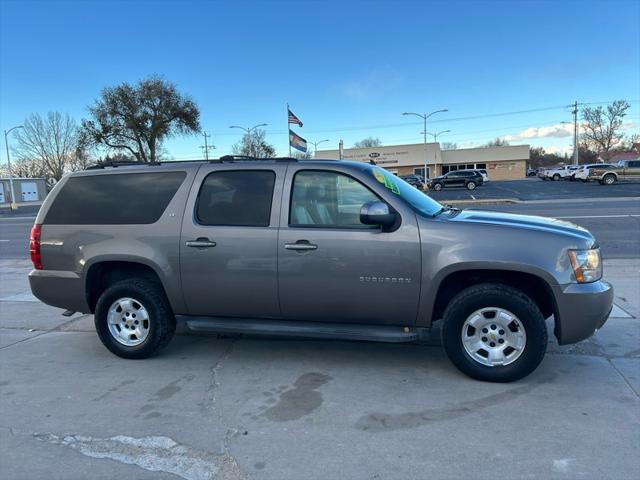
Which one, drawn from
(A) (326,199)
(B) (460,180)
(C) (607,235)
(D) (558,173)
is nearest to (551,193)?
(B) (460,180)

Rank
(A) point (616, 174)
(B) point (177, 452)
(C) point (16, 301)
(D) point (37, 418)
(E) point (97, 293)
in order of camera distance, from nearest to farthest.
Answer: (B) point (177, 452)
(D) point (37, 418)
(E) point (97, 293)
(C) point (16, 301)
(A) point (616, 174)

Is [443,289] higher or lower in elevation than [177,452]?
higher

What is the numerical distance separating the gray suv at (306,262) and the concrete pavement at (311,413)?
0.38 m

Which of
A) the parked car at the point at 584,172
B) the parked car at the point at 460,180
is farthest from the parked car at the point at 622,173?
the parked car at the point at 460,180

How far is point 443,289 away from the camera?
414cm

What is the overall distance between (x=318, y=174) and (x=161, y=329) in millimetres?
2077

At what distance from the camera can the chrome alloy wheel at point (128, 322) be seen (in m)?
4.62

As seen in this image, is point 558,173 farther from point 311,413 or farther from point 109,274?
point 311,413

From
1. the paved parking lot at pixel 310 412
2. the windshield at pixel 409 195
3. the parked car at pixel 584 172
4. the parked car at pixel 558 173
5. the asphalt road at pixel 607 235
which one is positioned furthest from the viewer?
the parked car at pixel 558 173

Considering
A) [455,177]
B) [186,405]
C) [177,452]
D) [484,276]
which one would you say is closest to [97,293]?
[186,405]

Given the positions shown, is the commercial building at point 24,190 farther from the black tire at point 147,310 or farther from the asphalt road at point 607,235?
the black tire at point 147,310

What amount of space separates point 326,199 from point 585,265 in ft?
7.03

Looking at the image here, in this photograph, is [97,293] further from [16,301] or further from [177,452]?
[16,301]

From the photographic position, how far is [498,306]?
3.82m
